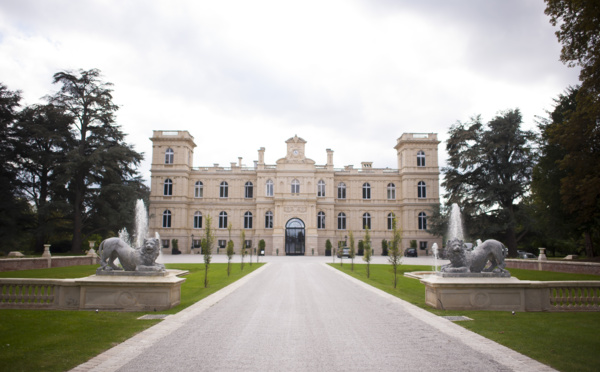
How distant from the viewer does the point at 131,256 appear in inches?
479

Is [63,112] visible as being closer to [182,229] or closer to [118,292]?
[182,229]

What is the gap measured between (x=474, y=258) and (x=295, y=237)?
151 feet

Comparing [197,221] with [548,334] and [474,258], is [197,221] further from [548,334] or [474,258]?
[548,334]

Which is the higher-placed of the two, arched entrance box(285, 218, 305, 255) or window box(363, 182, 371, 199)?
window box(363, 182, 371, 199)

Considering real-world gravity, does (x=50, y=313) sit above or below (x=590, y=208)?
below

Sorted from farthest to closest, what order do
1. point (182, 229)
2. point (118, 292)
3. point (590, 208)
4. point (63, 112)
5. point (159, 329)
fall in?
1. point (182, 229)
2. point (63, 112)
3. point (590, 208)
4. point (118, 292)
5. point (159, 329)

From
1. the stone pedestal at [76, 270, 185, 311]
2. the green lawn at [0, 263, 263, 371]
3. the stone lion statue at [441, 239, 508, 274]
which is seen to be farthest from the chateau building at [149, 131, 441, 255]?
the green lawn at [0, 263, 263, 371]

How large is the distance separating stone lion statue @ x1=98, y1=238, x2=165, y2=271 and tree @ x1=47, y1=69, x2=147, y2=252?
97.9 feet

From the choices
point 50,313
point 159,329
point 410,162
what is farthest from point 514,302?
point 410,162

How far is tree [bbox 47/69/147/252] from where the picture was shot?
1575 inches

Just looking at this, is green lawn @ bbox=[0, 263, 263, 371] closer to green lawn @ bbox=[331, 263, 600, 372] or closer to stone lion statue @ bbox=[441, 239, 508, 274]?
→ green lawn @ bbox=[331, 263, 600, 372]

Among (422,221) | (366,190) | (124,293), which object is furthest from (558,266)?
(366,190)

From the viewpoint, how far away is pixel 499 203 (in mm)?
43750

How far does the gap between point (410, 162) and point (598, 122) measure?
37.4 meters
